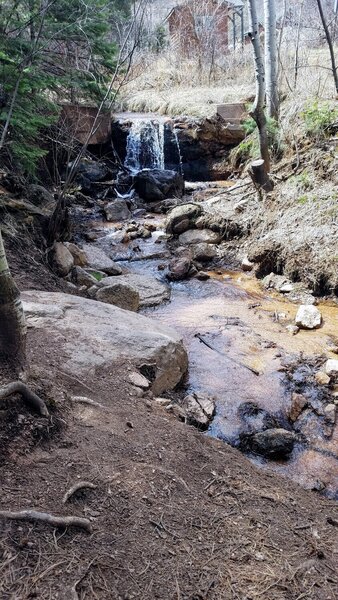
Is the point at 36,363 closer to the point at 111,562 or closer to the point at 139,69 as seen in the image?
the point at 111,562

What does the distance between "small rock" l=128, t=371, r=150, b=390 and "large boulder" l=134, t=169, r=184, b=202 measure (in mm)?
7159

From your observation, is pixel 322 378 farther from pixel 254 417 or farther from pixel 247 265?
pixel 247 265

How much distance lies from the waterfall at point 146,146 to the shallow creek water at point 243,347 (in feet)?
20.0

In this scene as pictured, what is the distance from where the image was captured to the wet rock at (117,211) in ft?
28.6

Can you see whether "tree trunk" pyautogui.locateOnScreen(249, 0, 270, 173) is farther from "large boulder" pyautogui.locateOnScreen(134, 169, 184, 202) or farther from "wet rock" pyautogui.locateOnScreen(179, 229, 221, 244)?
"large boulder" pyautogui.locateOnScreen(134, 169, 184, 202)

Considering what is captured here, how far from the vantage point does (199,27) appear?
55.5 ft

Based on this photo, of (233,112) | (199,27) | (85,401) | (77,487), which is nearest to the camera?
(77,487)

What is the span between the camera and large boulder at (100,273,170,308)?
511 cm

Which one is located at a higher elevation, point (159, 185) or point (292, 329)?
point (159, 185)

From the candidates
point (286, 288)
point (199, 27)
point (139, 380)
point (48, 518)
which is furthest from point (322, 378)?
point (199, 27)

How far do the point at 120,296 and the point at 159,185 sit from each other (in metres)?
5.54

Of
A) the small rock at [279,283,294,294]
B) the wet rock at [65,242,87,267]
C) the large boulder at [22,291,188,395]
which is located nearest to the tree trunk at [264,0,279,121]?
the small rock at [279,283,294,294]

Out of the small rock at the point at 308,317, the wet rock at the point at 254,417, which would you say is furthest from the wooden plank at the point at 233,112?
the wet rock at the point at 254,417

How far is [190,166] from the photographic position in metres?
11.4
